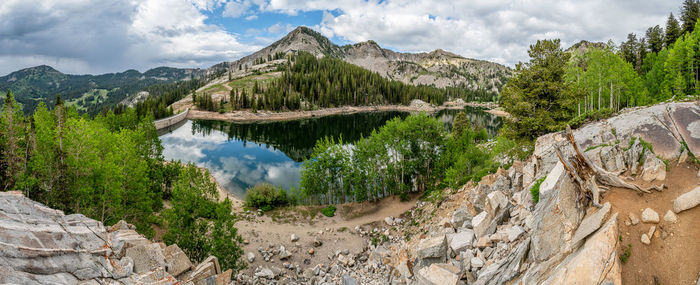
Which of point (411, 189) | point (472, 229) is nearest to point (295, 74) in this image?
point (411, 189)

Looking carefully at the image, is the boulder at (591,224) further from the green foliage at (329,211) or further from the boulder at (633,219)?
the green foliage at (329,211)

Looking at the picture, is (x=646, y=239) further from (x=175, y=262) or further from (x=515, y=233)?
(x=175, y=262)

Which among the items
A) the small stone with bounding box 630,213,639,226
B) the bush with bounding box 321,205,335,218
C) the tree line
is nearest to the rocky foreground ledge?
the small stone with bounding box 630,213,639,226

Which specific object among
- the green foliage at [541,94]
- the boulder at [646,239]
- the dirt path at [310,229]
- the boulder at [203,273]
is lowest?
the dirt path at [310,229]

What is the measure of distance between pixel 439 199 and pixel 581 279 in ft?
74.0

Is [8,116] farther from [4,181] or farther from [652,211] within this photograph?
[652,211]

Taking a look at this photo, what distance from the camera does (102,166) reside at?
22203 mm

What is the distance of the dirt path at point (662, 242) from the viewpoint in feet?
26.1

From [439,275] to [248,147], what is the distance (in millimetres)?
74301

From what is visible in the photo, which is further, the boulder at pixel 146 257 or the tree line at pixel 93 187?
the tree line at pixel 93 187

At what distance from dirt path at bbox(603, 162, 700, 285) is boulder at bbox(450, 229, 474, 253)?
24.0 ft

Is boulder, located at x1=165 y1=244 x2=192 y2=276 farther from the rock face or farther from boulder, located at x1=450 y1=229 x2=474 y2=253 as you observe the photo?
boulder, located at x1=450 y1=229 x2=474 y2=253

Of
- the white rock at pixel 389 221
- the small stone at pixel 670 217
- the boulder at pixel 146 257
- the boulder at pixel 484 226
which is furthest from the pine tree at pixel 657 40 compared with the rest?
the boulder at pixel 146 257

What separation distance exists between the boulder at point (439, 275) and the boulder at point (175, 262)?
40.4 ft
